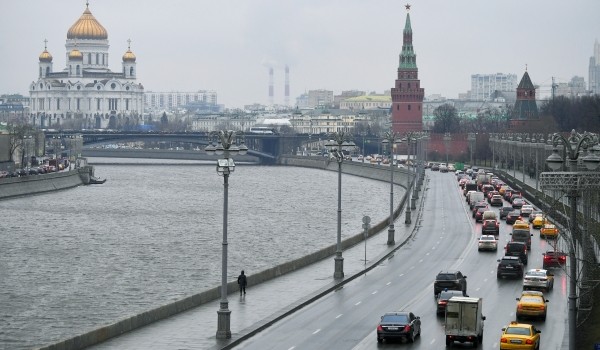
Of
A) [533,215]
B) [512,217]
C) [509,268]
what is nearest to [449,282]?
[509,268]

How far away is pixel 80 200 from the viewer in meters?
91.5

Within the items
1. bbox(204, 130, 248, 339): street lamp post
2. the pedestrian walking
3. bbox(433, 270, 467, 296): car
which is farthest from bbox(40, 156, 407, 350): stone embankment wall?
bbox(433, 270, 467, 296): car

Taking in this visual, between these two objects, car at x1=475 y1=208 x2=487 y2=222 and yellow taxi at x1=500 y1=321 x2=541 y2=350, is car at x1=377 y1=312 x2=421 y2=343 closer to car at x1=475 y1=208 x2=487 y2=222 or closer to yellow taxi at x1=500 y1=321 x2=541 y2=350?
yellow taxi at x1=500 y1=321 x2=541 y2=350

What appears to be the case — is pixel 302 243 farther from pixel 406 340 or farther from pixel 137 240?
pixel 406 340

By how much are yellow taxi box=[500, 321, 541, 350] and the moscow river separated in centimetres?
1190

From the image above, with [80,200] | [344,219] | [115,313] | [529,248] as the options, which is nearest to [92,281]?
[115,313]

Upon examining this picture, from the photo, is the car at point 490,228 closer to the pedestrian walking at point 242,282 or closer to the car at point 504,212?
the car at point 504,212

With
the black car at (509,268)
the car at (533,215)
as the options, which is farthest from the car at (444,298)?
the car at (533,215)

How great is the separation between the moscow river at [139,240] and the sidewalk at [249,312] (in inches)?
141

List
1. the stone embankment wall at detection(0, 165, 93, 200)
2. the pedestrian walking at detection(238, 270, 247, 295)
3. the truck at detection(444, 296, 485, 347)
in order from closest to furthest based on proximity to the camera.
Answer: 1. the truck at detection(444, 296, 485, 347)
2. the pedestrian walking at detection(238, 270, 247, 295)
3. the stone embankment wall at detection(0, 165, 93, 200)

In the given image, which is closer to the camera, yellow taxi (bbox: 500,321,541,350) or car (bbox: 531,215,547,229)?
yellow taxi (bbox: 500,321,541,350)

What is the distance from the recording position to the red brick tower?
162625mm

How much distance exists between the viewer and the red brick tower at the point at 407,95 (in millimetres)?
162625

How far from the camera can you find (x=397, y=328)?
26.4m
